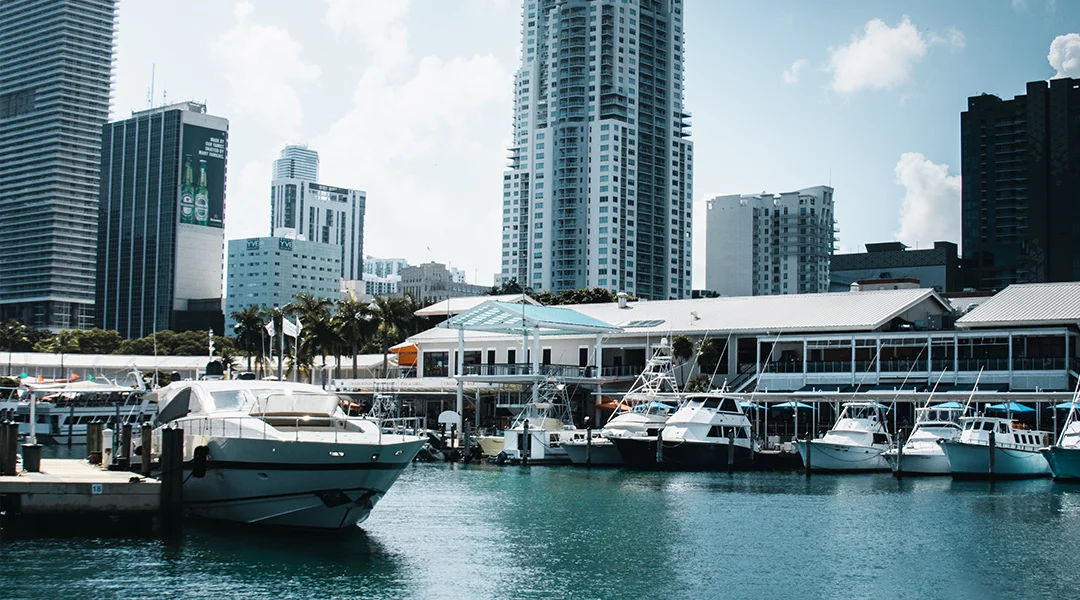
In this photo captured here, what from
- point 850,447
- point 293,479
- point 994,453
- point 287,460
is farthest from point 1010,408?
point 287,460

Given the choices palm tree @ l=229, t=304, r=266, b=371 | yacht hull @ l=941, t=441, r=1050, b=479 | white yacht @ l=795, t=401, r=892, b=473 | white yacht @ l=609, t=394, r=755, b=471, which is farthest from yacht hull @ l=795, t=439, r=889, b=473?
palm tree @ l=229, t=304, r=266, b=371

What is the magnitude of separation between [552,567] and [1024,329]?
4840 cm

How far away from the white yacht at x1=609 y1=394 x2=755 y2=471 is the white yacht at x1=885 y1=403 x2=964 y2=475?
24.8 ft

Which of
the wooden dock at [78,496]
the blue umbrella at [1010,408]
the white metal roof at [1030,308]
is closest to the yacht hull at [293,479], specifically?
the wooden dock at [78,496]

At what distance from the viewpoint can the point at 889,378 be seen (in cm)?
7200

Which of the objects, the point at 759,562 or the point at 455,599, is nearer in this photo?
the point at 455,599

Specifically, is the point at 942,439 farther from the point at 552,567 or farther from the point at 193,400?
the point at 193,400

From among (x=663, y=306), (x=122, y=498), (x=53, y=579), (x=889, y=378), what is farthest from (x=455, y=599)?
(x=663, y=306)

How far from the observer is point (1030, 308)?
72.9m

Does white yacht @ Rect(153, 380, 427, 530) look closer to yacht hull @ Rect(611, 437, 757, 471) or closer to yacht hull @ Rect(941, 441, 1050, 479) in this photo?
yacht hull @ Rect(611, 437, 757, 471)

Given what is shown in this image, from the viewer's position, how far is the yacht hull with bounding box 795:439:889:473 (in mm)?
60156

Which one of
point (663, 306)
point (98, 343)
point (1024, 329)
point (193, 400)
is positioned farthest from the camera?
point (98, 343)

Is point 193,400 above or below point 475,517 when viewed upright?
above

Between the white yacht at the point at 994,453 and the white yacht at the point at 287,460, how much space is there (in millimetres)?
31810
